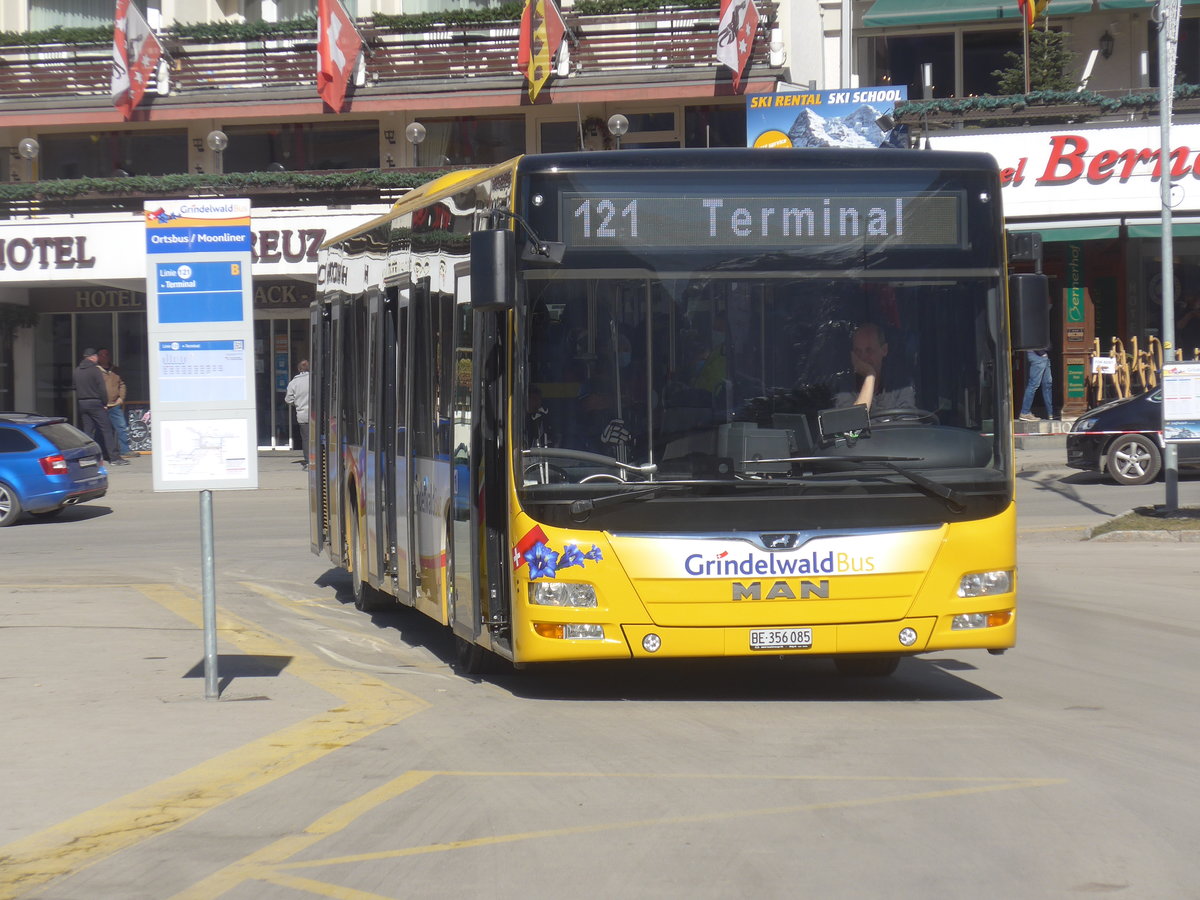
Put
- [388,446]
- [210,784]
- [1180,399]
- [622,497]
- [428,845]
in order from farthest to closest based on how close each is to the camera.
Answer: [1180,399], [388,446], [622,497], [210,784], [428,845]

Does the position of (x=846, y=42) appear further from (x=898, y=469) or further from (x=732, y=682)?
(x=898, y=469)

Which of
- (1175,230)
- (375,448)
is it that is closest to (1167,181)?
(1175,230)

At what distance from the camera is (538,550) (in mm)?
8594

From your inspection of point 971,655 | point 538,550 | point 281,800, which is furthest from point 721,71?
point 281,800

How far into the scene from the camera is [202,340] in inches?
352

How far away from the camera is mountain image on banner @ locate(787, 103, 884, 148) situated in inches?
Answer: 1159

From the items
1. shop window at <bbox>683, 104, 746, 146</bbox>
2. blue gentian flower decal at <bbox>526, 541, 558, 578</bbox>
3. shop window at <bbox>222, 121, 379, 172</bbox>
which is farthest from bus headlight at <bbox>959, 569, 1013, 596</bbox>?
shop window at <bbox>222, 121, 379, 172</bbox>

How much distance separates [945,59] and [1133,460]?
43.0ft

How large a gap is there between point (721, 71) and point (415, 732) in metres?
24.8

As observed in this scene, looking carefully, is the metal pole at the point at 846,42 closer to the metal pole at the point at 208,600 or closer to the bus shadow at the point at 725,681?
the bus shadow at the point at 725,681

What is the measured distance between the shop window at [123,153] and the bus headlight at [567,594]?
28.8 metres

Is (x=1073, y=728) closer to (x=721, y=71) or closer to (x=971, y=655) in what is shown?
(x=971, y=655)

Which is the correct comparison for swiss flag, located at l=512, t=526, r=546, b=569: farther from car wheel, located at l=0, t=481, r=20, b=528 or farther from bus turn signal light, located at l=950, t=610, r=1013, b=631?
car wheel, located at l=0, t=481, r=20, b=528

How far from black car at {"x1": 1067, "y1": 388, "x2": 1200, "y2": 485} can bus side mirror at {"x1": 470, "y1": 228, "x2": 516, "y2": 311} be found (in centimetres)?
1504
